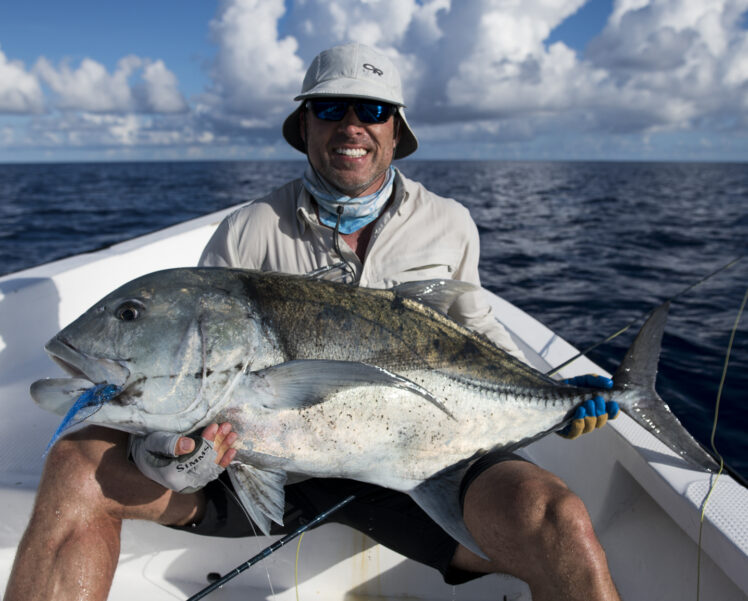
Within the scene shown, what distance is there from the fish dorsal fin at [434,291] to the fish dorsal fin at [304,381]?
1.33 feet

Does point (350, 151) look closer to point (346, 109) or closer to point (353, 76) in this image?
point (346, 109)

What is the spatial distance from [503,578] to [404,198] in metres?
1.81

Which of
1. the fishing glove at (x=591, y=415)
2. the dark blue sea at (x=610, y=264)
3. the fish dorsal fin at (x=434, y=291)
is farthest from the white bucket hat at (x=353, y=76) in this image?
the dark blue sea at (x=610, y=264)

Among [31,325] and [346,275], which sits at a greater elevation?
[346,275]

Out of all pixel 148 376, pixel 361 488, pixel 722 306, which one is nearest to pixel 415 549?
pixel 361 488

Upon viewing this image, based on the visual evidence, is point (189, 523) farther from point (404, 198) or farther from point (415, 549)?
point (404, 198)

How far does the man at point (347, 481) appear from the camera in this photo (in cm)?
174

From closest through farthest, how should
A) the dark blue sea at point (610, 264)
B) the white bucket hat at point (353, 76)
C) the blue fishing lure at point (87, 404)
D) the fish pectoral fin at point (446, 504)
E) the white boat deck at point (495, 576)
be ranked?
the blue fishing lure at point (87, 404) < the fish pectoral fin at point (446, 504) < the white boat deck at point (495, 576) < the white bucket hat at point (353, 76) < the dark blue sea at point (610, 264)

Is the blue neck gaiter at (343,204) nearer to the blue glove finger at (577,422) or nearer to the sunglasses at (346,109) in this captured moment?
the sunglasses at (346,109)

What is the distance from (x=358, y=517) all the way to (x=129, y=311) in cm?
118

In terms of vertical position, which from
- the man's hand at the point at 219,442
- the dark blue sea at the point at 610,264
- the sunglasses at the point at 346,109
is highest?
the sunglasses at the point at 346,109

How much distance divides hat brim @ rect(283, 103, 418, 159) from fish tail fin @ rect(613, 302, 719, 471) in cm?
154

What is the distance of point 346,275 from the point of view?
2086 millimetres

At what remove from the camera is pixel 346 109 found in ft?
8.41
